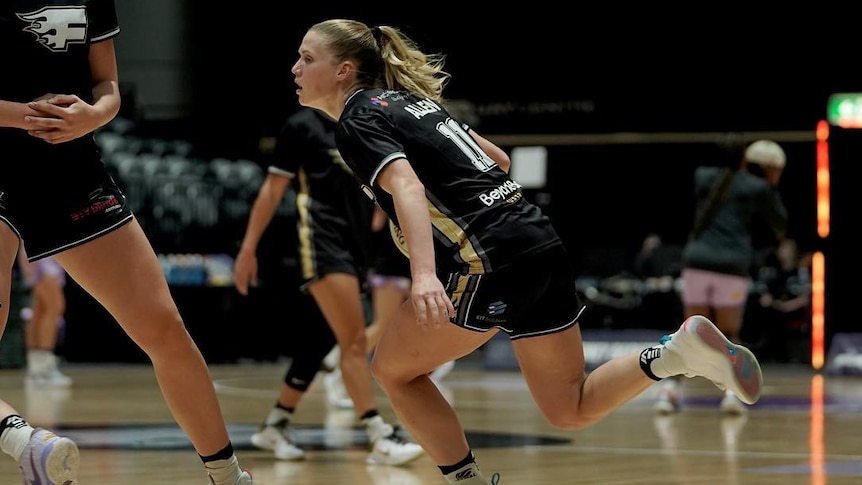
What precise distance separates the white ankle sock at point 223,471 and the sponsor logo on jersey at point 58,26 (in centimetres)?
121

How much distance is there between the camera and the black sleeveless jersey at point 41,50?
362 cm

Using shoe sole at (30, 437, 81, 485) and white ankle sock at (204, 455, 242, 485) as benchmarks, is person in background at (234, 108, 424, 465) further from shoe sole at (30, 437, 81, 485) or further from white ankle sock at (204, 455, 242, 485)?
shoe sole at (30, 437, 81, 485)

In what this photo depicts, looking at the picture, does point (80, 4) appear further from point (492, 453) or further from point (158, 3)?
point (158, 3)

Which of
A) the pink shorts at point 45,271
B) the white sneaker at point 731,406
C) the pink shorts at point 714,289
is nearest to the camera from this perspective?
the white sneaker at point 731,406

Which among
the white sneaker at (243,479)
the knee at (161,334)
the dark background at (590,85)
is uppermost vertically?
the knee at (161,334)

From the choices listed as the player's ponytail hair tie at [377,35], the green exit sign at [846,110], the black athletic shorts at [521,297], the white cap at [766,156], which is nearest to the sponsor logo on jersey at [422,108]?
the player's ponytail hair tie at [377,35]

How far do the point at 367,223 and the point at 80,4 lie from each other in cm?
308

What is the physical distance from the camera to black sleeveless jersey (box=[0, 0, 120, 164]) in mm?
3615

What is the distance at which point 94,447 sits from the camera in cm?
627

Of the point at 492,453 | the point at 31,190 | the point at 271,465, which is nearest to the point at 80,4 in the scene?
the point at 31,190

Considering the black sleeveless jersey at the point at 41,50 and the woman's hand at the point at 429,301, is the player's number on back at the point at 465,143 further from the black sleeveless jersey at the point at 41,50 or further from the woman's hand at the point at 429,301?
the black sleeveless jersey at the point at 41,50

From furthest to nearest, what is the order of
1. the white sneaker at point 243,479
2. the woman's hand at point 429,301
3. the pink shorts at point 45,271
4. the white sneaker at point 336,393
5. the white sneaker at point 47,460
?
1. the pink shorts at point 45,271
2. the white sneaker at point 336,393
3. the white sneaker at point 243,479
4. the white sneaker at point 47,460
5. the woman's hand at point 429,301

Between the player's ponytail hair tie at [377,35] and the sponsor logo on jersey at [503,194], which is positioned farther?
the player's ponytail hair tie at [377,35]

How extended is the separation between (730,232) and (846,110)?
7439mm
